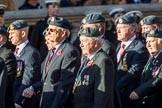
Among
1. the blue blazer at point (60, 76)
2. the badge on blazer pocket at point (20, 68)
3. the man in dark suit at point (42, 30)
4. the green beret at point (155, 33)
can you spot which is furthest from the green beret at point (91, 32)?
the man in dark suit at point (42, 30)

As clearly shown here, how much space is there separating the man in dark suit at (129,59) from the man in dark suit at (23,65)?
107 centimetres

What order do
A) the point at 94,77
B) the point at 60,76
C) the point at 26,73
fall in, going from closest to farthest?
the point at 94,77 < the point at 60,76 < the point at 26,73

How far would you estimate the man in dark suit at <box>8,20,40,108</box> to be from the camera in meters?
12.1

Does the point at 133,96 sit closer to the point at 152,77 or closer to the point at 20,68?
the point at 152,77

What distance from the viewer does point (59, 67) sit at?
11.5 m

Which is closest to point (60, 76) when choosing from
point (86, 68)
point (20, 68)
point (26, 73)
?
point (86, 68)

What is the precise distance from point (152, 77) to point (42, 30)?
3451 millimetres

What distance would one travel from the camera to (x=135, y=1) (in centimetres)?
1686

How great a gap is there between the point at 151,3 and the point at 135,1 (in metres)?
0.35

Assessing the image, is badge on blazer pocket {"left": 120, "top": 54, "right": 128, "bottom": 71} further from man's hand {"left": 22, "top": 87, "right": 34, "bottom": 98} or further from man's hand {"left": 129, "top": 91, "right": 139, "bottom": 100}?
man's hand {"left": 22, "top": 87, "right": 34, "bottom": 98}

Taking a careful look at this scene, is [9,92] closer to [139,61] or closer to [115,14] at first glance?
[139,61]

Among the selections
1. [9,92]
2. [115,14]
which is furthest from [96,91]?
[115,14]

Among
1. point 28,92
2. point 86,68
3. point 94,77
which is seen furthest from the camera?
point 28,92

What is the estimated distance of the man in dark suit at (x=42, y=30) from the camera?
48.1 feet
